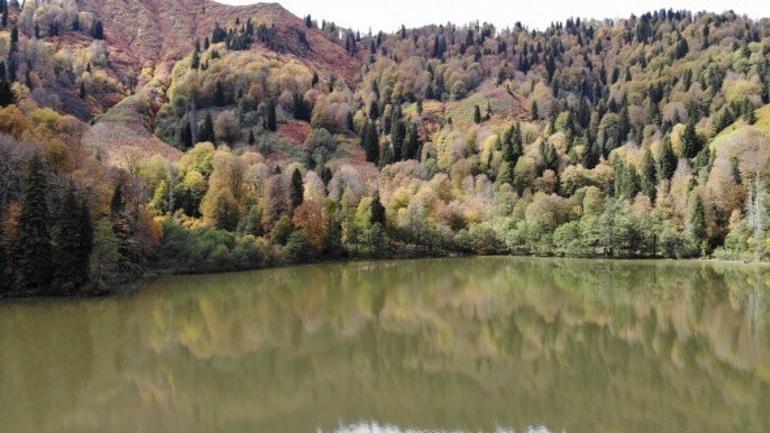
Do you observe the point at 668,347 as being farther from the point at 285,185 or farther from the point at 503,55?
the point at 503,55

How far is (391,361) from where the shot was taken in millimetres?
24781

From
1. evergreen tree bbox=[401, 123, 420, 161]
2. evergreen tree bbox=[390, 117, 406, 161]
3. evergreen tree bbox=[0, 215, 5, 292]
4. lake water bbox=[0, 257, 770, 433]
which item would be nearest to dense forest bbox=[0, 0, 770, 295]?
evergreen tree bbox=[0, 215, 5, 292]

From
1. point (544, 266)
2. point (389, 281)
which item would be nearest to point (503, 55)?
point (544, 266)

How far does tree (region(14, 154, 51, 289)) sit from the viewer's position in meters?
35.7

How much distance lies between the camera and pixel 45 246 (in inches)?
1425

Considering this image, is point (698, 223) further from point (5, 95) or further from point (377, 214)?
point (5, 95)

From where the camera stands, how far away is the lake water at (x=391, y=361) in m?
18.3

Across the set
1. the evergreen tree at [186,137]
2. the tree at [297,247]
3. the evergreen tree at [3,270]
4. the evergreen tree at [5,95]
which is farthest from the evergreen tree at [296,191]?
the evergreen tree at [186,137]

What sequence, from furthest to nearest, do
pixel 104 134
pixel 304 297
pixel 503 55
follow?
pixel 503 55 → pixel 104 134 → pixel 304 297

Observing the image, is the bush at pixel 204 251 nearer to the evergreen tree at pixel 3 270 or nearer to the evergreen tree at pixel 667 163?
the evergreen tree at pixel 3 270

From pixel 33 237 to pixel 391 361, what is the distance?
2166 centimetres

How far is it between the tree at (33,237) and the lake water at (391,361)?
7.78 ft

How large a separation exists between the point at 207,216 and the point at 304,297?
26790mm

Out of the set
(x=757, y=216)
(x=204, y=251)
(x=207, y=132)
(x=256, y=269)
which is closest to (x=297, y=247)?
(x=256, y=269)
